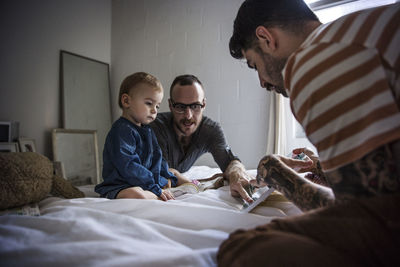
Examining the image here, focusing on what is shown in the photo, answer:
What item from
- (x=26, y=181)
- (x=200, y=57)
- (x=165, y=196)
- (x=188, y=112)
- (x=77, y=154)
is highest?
(x=200, y=57)

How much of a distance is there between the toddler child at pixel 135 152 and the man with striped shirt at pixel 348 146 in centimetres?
79

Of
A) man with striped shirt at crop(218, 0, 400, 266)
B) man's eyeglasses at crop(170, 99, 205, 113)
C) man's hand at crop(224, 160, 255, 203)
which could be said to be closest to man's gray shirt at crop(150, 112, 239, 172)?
man's eyeglasses at crop(170, 99, 205, 113)

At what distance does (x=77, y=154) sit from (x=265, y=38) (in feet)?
10.3

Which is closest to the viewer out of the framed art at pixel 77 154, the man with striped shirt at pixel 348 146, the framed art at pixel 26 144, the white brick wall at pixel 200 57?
the man with striped shirt at pixel 348 146

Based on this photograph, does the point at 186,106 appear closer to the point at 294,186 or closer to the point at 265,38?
the point at 265,38

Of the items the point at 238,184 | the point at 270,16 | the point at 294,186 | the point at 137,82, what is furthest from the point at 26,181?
the point at 270,16

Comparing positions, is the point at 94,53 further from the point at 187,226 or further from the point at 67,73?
the point at 187,226

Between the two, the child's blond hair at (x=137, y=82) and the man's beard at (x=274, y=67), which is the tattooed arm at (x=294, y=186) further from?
the child's blond hair at (x=137, y=82)

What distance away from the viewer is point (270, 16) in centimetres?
92

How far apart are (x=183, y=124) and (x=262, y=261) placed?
5.07ft

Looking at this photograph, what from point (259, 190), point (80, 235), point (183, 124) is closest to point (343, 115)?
point (80, 235)

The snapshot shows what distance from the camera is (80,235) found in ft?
2.11

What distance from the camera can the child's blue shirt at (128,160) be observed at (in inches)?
49.6

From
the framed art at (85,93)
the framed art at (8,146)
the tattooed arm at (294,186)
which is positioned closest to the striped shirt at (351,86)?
the tattooed arm at (294,186)
